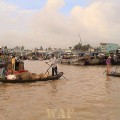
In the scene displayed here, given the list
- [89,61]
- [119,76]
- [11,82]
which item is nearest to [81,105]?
[11,82]

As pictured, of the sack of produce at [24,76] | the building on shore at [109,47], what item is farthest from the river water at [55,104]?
the building on shore at [109,47]

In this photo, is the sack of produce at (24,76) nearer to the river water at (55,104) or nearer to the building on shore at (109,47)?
the river water at (55,104)

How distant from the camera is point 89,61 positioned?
1480 inches

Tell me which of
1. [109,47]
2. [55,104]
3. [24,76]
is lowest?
[55,104]

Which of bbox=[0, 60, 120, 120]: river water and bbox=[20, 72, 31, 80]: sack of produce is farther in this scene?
bbox=[20, 72, 31, 80]: sack of produce

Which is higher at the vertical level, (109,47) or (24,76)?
(109,47)

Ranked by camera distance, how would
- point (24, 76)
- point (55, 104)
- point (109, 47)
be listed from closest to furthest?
point (55, 104), point (24, 76), point (109, 47)

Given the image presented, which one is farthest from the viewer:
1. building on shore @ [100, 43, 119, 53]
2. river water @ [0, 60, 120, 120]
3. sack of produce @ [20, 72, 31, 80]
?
building on shore @ [100, 43, 119, 53]

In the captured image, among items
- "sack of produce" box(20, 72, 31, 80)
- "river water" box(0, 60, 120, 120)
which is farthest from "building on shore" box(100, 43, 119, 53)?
"river water" box(0, 60, 120, 120)

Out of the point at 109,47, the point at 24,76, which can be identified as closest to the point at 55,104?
the point at 24,76

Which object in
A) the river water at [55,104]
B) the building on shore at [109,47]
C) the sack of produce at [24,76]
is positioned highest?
the building on shore at [109,47]

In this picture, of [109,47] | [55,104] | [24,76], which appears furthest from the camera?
[109,47]

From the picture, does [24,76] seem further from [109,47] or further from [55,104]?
[109,47]

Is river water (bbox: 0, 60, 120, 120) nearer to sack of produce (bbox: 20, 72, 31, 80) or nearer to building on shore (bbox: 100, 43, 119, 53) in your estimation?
sack of produce (bbox: 20, 72, 31, 80)
